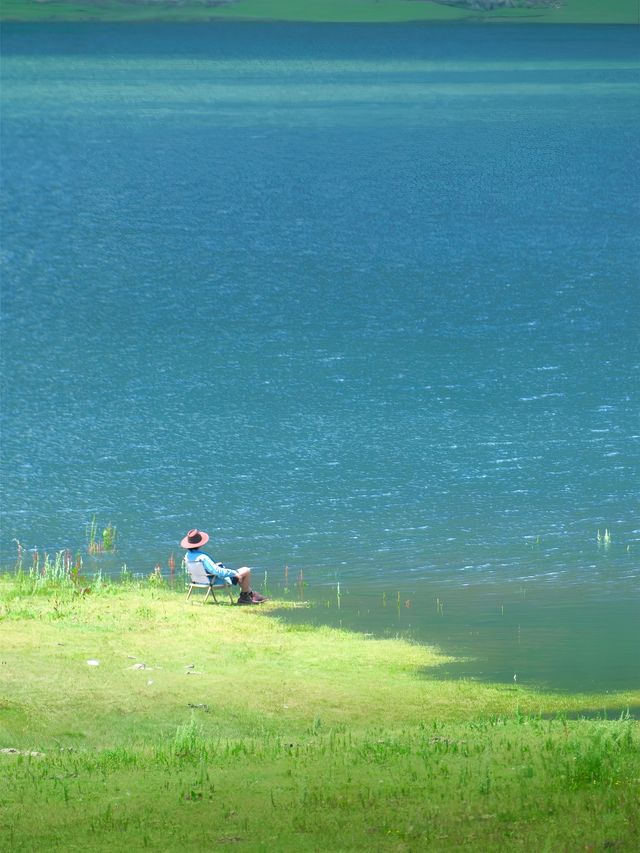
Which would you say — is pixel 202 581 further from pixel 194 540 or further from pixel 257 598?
pixel 257 598

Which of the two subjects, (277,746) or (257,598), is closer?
(277,746)

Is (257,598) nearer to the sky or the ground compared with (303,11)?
nearer to the ground

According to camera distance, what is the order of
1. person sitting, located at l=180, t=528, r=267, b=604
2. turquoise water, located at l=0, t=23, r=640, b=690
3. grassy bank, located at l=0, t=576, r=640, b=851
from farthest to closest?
turquoise water, located at l=0, t=23, r=640, b=690 < person sitting, located at l=180, t=528, r=267, b=604 < grassy bank, located at l=0, t=576, r=640, b=851

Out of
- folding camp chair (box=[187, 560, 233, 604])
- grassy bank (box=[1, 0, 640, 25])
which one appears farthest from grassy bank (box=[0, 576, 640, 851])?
grassy bank (box=[1, 0, 640, 25])

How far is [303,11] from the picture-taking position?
3595 inches

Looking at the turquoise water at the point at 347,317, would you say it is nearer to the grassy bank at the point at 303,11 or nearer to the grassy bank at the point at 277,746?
the grassy bank at the point at 303,11

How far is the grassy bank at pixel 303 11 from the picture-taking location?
90.7 metres

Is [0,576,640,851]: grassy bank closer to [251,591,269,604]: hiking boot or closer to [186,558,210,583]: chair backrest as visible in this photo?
[251,591,269,604]: hiking boot

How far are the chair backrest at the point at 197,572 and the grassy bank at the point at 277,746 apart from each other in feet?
4.46

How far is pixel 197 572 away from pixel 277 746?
772 cm

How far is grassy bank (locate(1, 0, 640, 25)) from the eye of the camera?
90.7 metres

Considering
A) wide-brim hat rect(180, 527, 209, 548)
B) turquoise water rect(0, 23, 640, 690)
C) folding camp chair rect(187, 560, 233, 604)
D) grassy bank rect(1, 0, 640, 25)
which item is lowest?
folding camp chair rect(187, 560, 233, 604)

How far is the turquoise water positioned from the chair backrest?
4.36 feet

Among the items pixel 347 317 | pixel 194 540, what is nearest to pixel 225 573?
pixel 194 540
